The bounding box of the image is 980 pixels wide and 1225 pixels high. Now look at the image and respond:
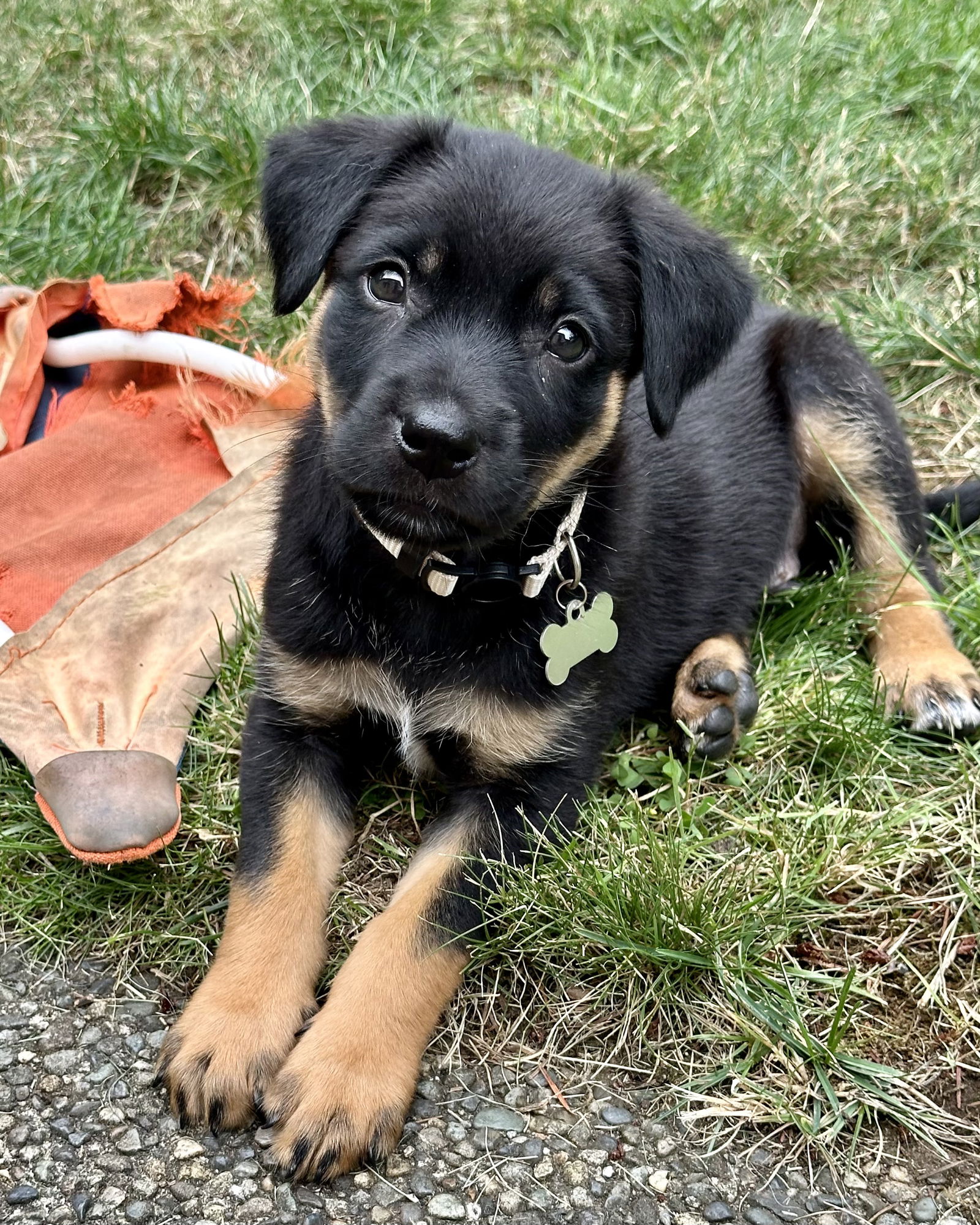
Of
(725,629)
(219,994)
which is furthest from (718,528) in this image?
(219,994)

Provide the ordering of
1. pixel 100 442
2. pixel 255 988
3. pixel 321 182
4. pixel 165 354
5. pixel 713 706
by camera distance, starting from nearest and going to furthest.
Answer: pixel 255 988 < pixel 321 182 < pixel 713 706 < pixel 100 442 < pixel 165 354

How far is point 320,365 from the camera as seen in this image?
2684 mm

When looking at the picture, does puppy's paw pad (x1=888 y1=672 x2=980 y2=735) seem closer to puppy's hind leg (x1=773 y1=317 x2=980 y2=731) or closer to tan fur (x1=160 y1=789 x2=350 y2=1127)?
puppy's hind leg (x1=773 y1=317 x2=980 y2=731)

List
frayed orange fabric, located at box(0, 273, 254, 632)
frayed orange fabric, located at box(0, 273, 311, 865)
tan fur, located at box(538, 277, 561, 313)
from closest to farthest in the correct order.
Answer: tan fur, located at box(538, 277, 561, 313) → frayed orange fabric, located at box(0, 273, 311, 865) → frayed orange fabric, located at box(0, 273, 254, 632)

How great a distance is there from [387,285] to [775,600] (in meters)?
1.68

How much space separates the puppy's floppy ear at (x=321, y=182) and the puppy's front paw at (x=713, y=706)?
4.44 ft

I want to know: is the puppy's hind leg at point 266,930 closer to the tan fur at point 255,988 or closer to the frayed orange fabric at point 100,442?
the tan fur at point 255,988

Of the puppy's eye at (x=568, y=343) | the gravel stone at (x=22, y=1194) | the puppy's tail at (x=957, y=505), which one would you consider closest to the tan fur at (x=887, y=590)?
the puppy's tail at (x=957, y=505)

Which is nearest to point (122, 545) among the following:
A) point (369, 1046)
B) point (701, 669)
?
point (701, 669)

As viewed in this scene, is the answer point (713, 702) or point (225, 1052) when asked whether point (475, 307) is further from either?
point (225, 1052)

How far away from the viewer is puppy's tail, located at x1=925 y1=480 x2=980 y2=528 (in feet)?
12.8

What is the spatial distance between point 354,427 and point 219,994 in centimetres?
110

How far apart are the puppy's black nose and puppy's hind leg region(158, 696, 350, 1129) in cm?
83

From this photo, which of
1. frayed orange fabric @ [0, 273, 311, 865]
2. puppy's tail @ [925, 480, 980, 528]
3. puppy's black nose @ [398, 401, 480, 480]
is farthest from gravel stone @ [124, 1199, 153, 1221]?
puppy's tail @ [925, 480, 980, 528]
